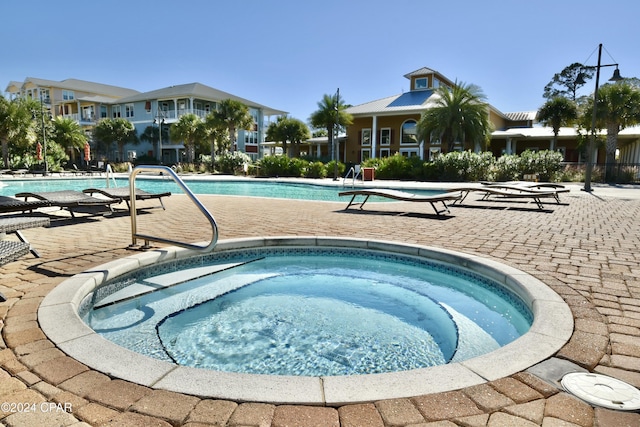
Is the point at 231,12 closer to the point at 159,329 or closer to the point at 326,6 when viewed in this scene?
the point at 326,6

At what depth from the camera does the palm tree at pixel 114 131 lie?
142ft

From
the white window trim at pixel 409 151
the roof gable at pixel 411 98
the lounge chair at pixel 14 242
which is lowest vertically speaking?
the lounge chair at pixel 14 242

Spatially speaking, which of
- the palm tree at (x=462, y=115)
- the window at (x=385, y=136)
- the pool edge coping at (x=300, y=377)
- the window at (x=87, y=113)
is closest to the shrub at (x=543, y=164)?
the palm tree at (x=462, y=115)

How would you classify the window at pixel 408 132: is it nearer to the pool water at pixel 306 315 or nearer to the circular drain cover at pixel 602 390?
the pool water at pixel 306 315

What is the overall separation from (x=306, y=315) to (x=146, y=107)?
1898 inches

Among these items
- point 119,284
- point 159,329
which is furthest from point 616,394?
point 119,284

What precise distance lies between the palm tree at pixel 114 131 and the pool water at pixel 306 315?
46.0 metres

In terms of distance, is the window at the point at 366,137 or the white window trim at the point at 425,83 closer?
the white window trim at the point at 425,83

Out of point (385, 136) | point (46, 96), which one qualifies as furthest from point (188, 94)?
point (46, 96)

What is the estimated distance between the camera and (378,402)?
173 cm

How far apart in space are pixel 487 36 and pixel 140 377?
1895cm

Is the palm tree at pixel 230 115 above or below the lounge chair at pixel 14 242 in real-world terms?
above

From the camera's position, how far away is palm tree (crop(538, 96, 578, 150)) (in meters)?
29.0

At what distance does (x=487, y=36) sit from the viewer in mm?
16547
